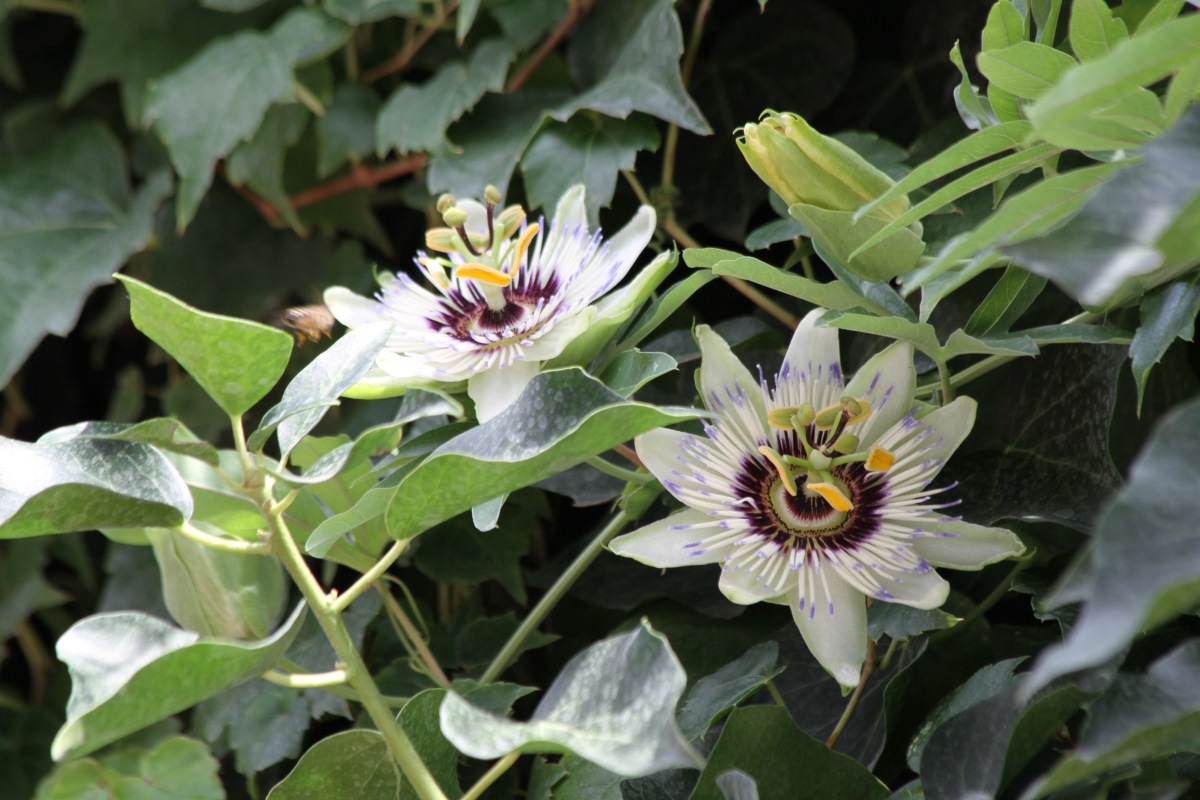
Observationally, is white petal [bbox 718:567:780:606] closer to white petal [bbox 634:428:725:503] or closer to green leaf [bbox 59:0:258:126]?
white petal [bbox 634:428:725:503]

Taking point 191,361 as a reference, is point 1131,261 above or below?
above

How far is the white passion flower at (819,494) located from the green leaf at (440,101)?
386 millimetres

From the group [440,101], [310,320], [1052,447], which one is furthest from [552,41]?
[1052,447]

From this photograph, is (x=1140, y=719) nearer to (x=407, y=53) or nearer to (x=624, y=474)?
(x=624, y=474)

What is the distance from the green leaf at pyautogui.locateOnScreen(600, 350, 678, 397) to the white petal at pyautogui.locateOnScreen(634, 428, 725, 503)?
0.03 m

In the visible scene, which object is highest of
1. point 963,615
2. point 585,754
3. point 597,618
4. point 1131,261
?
point 1131,261

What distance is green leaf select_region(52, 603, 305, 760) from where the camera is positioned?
415mm

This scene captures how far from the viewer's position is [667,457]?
0.55 meters

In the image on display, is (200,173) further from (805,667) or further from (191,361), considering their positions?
(805,667)

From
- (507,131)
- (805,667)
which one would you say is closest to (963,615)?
(805,667)

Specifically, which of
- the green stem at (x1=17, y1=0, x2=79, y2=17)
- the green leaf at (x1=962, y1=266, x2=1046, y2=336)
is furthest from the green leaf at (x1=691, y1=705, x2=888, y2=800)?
the green stem at (x1=17, y1=0, x2=79, y2=17)

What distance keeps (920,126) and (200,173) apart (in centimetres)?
60

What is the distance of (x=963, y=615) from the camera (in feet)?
2.10

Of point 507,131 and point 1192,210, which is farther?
point 507,131
